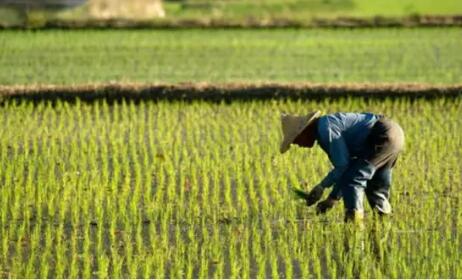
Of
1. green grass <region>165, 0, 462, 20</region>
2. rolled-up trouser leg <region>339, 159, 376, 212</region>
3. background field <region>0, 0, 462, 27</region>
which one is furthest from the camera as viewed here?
green grass <region>165, 0, 462, 20</region>

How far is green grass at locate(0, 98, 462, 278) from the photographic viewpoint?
815 cm

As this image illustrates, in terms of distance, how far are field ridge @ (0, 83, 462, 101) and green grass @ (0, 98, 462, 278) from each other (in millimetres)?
349

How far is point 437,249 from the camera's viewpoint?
8469mm

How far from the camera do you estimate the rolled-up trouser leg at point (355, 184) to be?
8.60 m

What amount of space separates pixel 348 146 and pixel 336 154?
0.34m

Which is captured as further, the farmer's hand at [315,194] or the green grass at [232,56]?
the green grass at [232,56]

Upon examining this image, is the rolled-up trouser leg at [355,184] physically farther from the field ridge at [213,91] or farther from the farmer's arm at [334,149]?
the field ridge at [213,91]

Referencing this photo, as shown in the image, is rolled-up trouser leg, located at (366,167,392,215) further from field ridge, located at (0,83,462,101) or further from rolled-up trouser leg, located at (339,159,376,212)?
field ridge, located at (0,83,462,101)

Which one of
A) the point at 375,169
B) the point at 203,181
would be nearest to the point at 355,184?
the point at 375,169

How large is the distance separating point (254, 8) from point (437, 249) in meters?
21.8

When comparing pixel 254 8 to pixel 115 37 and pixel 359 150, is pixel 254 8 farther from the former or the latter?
pixel 359 150

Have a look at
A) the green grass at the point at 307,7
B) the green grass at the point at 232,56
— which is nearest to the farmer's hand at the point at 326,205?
the green grass at the point at 232,56

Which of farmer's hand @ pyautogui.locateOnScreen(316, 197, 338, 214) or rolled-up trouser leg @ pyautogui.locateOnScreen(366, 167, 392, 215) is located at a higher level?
rolled-up trouser leg @ pyautogui.locateOnScreen(366, 167, 392, 215)

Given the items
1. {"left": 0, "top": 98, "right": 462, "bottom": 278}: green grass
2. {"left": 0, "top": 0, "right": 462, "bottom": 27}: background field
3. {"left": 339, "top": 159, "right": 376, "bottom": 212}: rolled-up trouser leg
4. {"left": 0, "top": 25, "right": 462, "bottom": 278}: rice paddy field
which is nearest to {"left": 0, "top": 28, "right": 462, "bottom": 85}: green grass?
{"left": 0, "top": 25, "right": 462, "bottom": 278}: rice paddy field
